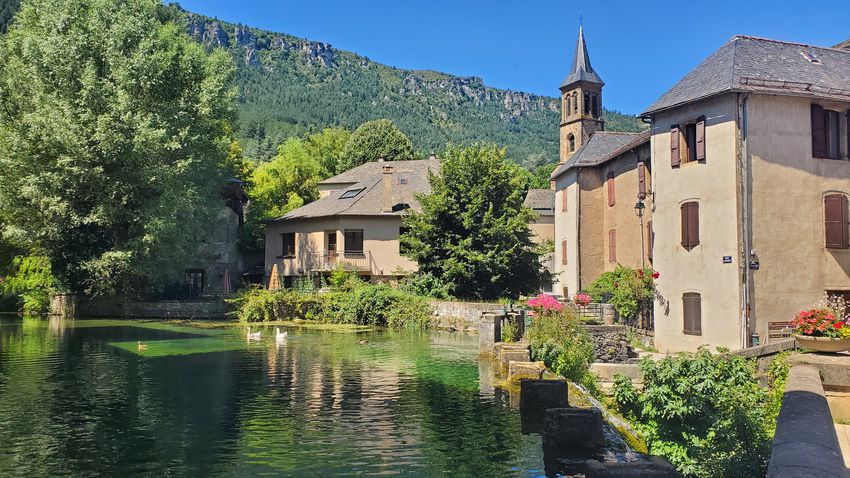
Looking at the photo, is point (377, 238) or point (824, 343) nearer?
point (824, 343)

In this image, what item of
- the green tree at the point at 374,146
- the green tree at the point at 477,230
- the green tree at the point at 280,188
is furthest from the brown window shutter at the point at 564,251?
→ the green tree at the point at 374,146

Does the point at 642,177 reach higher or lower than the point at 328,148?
lower

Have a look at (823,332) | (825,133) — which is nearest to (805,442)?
(823,332)

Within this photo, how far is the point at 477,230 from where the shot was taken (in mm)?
37406

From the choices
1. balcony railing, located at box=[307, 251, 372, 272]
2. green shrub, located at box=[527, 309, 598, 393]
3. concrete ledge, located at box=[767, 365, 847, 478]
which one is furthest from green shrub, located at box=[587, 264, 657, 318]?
concrete ledge, located at box=[767, 365, 847, 478]

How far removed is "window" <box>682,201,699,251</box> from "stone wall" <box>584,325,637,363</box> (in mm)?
4713

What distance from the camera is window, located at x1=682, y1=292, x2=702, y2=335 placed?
24047mm

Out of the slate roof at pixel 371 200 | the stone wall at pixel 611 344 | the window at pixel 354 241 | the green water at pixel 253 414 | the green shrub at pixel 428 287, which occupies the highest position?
the slate roof at pixel 371 200

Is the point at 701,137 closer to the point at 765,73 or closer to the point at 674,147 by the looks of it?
the point at 674,147

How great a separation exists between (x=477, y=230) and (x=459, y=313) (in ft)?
18.3

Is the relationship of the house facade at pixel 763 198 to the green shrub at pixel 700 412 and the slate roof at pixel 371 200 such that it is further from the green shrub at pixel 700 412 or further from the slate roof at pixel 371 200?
the slate roof at pixel 371 200

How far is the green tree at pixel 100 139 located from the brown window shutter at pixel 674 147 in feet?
76.1

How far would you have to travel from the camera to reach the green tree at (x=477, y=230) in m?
36.9

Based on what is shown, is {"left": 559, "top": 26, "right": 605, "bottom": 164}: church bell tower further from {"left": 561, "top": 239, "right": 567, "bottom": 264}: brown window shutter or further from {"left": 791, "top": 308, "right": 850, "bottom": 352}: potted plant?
{"left": 791, "top": 308, "right": 850, "bottom": 352}: potted plant
